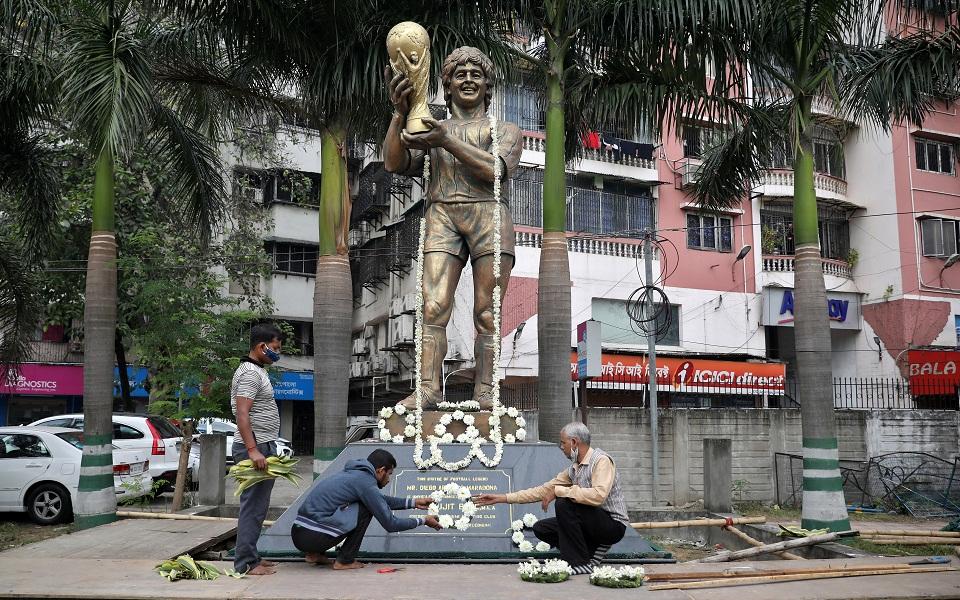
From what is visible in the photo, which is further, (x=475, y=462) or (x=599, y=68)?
(x=599, y=68)

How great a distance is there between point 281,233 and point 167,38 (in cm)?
1644

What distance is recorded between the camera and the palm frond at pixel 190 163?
38.8ft

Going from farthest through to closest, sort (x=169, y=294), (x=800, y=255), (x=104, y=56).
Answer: (x=169, y=294)
(x=800, y=255)
(x=104, y=56)

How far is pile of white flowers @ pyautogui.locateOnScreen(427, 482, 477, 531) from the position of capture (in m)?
6.54

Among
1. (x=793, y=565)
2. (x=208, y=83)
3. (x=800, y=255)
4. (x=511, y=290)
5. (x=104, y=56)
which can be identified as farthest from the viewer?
(x=511, y=290)

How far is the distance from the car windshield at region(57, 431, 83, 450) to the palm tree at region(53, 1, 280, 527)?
2.35 meters

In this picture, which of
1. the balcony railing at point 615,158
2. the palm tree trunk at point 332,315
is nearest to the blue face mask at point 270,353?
the palm tree trunk at point 332,315

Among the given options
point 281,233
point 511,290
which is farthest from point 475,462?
point 281,233

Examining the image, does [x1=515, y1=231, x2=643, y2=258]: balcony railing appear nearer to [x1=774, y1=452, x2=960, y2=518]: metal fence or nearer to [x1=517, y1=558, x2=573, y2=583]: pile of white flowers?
[x1=774, y1=452, x2=960, y2=518]: metal fence

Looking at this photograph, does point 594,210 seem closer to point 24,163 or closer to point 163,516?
point 24,163

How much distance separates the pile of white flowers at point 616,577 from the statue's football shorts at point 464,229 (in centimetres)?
335

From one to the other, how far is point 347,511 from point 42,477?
326 inches

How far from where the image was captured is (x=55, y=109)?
11.9 m

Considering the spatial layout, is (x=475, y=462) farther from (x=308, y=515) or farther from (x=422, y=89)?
(x=422, y=89)
